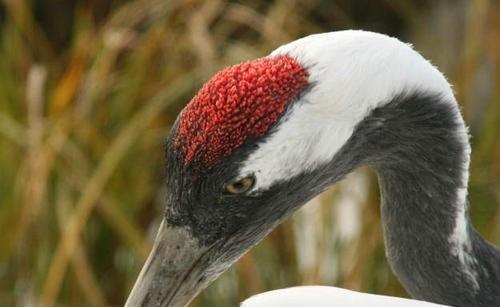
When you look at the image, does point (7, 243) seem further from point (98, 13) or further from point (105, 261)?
point (98, 13)

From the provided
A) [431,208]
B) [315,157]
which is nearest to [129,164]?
[431,208]

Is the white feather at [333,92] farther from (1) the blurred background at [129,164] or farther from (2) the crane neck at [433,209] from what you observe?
(1) the blurred background at [129,164]

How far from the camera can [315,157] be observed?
1324mm

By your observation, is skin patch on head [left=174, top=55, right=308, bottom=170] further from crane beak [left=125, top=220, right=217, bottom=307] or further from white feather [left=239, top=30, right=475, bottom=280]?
crane beak [left=125, top=220, right=217, bottom=307]

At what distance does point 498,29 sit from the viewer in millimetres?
3715

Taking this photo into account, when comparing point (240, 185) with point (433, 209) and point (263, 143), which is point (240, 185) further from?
point (433, 209)

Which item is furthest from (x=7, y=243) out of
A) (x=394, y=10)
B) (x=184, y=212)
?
(x=394, y=10)

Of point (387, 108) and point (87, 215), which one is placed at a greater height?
point (87, 215)

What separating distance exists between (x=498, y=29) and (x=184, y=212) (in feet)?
8.61

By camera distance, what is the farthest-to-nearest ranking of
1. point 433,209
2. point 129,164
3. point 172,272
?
point 129,164 < point 433,209 < point 172,272

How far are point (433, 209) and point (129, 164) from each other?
161cm

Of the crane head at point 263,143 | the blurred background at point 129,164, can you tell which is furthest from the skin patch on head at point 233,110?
the blurred background at point 129,164

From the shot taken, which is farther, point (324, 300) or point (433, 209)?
point (433, 209)

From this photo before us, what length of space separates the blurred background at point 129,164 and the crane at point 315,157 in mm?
1279
